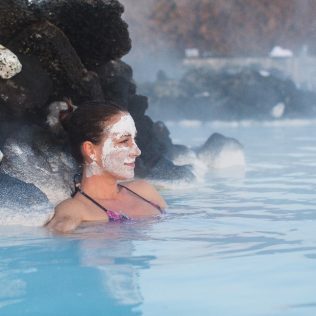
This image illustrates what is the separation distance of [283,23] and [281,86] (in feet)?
19.5

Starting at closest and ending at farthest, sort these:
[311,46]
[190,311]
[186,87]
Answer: [190,311], [186,87], [311,46]

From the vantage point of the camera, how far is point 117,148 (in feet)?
13.5

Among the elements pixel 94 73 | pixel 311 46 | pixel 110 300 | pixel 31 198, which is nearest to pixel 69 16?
pixel 94 73

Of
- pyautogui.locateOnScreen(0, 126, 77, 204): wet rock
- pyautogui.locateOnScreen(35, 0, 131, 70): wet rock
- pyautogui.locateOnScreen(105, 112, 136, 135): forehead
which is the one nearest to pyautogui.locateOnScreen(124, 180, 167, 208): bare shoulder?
pyautogui.locateOnScreen(105, 112, 136, 135): forehead

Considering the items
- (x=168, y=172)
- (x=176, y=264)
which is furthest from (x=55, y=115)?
(x=176, y=264)

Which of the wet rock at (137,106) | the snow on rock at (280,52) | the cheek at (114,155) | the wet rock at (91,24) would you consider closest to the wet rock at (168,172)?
the wet rock at (137,106)

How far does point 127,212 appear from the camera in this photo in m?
4.20

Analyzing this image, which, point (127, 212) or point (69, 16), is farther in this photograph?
point (69, 16)

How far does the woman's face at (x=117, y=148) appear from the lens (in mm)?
4113

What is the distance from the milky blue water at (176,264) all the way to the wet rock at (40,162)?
2.33ft

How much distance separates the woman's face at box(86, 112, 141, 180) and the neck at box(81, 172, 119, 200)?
2.9 inches

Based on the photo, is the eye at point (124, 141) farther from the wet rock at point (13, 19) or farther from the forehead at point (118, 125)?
the wet rock at point (13, 19)

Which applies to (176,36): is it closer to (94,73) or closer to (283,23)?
(283,23)

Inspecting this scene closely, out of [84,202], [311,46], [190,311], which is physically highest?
[311,46]
